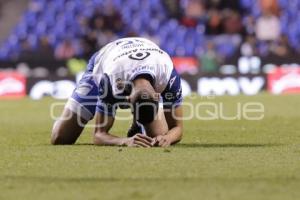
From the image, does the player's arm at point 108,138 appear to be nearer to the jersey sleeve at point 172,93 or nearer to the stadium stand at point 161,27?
the jersey sleeve at point 172,93

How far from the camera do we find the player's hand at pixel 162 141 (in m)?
8.82

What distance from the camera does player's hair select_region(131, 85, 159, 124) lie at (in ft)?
25.7

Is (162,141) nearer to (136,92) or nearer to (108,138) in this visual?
(108,138)

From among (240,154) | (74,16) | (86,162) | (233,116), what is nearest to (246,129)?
(233,116)

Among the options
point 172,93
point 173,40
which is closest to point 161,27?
point 173,40

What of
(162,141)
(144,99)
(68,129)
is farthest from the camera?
(68,129)

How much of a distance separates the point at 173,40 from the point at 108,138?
16009mm

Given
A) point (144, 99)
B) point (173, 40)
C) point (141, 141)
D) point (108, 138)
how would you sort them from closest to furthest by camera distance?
point (144, 99)
point (141, 141)
point (108, 138)
point (173, 40)

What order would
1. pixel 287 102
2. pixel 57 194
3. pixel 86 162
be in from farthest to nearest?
pixel 287 102, pixel 86 162, pixel 57 194

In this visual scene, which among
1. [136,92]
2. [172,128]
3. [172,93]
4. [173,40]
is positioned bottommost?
[173,40]

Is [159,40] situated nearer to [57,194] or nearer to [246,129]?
[246,129]

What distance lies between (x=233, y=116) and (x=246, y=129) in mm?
3075

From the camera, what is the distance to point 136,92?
25.8 ft

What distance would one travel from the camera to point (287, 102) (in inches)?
743
